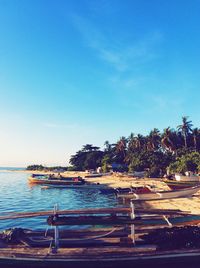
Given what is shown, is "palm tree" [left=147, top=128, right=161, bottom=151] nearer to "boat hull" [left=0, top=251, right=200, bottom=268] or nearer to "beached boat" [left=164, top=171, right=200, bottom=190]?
"beached boat" [left=164, top=171, right=200, bottom=190]

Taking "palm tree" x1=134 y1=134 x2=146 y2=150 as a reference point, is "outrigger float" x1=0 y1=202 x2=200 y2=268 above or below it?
below

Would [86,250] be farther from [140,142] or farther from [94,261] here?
[140,142]

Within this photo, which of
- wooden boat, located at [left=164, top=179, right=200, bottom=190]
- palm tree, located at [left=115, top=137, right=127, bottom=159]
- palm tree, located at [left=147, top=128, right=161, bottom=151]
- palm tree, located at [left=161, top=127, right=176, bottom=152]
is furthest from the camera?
palm tree, located at [left=115, top=137, right=127, bottom=159]

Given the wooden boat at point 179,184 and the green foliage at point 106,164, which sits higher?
the green foliage at point 106,164

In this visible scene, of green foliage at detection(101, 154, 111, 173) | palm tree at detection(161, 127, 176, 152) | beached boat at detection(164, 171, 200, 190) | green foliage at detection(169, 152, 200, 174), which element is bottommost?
beached boat at detection(164, 171, 200, 190)

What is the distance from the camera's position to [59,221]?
42.2 feet

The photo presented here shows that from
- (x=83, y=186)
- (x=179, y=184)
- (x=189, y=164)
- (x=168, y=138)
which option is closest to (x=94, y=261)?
(x=179, y=184)

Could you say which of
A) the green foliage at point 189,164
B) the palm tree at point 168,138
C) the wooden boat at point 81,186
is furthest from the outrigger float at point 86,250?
the palm tree at point 168,138

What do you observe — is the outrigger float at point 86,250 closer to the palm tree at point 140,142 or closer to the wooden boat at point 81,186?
the wooden boat at point 81,186

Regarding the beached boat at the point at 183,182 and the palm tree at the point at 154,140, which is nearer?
the beached boat at the point at 183,182

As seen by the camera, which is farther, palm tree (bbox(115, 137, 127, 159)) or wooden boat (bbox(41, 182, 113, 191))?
palm tree (bbox(115, 137, 127, 159))

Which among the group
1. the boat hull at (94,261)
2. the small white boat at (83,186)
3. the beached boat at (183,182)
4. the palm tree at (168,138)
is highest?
the palm tree at (168,138)

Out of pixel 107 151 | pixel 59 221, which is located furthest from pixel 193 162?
pixel 107 151

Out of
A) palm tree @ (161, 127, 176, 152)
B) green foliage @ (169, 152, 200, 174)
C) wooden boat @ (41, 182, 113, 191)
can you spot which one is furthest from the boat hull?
palm tree @ (161, 127, 176, 152)
